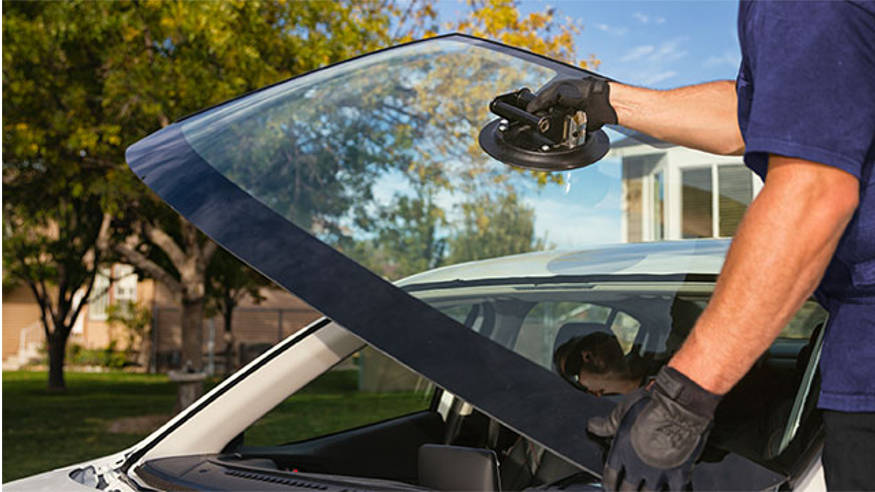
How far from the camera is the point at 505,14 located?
23.9 feet

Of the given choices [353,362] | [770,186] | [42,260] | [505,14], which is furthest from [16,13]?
[42,260]

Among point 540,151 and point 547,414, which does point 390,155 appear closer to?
point 540,151

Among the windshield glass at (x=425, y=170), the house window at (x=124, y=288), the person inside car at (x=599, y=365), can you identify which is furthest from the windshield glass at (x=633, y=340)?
the house window at (x=124, y=288)

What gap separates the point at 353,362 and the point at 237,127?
937 mm

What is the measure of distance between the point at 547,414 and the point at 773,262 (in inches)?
15.8

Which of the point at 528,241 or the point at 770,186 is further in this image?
the point at 528,241

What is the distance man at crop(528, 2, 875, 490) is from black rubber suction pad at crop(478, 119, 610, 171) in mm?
666

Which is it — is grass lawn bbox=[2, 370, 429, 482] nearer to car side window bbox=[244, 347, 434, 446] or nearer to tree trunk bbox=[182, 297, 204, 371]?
car side window bbox=[244, 347, 434, 446]

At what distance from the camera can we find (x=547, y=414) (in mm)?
1272

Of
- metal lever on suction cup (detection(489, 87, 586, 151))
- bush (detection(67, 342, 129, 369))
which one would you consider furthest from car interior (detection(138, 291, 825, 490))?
bush (detection(67, 342, 129, 369))

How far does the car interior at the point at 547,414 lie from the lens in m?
1.44

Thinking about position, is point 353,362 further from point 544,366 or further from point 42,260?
point 42,260

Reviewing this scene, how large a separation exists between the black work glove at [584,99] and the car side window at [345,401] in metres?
0.85

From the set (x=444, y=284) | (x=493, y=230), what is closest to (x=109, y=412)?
(x=493, y=230)
